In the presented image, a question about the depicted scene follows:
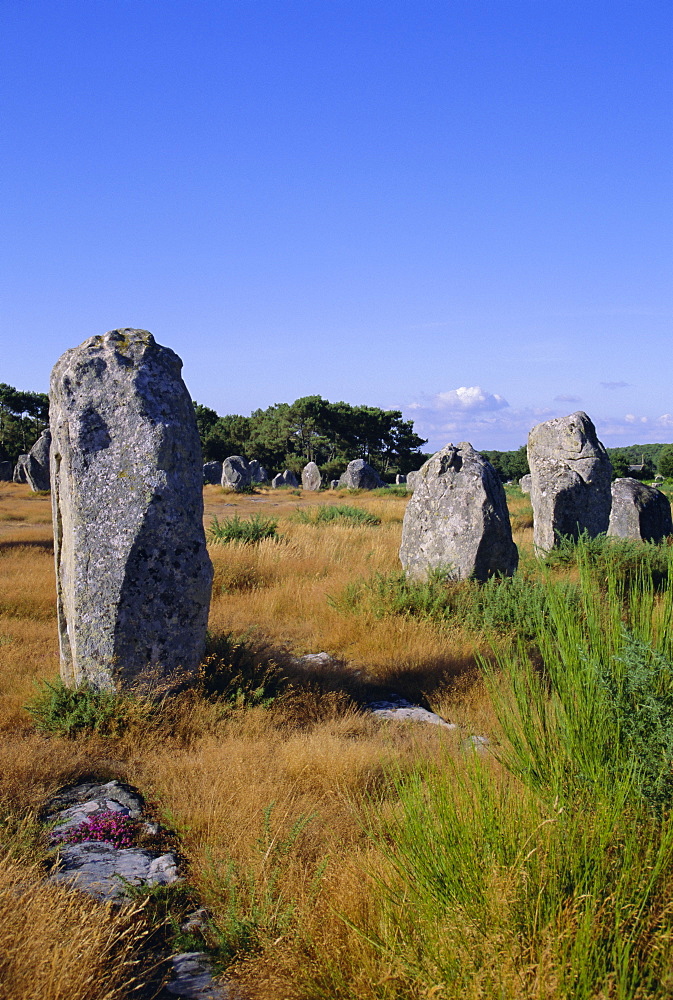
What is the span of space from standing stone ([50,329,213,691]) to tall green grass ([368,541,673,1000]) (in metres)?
2.69

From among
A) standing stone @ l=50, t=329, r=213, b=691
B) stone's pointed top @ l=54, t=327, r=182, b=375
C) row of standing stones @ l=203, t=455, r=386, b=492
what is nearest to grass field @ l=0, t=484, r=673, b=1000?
standing stone @ l=50, t=329, r=213, b=691

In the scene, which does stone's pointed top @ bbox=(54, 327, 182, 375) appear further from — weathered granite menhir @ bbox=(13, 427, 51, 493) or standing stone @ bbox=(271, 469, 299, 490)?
standing stone @ bbox=(271, 469, 299, 490)

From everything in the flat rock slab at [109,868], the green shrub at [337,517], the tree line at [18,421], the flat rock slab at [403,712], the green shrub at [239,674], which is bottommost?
the flat rock slab at [403,712]

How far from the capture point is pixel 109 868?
3.25 m

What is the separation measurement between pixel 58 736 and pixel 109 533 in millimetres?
A: 1370

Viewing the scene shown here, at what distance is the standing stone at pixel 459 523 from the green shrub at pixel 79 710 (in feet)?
15.4

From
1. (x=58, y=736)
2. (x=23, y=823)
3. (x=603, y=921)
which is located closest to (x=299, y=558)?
(x=58, y=736)

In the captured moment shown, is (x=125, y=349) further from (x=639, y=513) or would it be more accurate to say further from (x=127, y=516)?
(x=639, y=513)

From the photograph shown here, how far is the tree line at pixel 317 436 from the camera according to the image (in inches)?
2175

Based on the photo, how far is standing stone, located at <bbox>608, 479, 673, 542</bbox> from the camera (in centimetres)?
1396

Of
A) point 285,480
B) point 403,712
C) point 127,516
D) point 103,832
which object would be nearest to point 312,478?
point 285,480

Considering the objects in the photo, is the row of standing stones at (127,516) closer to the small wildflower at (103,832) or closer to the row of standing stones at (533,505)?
the small wildflower at (103,832)

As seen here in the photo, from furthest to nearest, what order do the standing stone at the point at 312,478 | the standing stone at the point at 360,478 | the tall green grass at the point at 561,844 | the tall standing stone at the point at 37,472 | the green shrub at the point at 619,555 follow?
the standing stone at the point at 312,478 < the standing stone at the point at 360,478 < the tall standing stone at the point at 37,472 < the green shrub at the point at 619,555 < the tall green grass at the point at 561,844

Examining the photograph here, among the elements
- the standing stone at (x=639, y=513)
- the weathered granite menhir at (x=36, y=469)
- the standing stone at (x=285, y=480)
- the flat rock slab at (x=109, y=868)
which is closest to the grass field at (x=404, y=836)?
the flat rock slab at (x=109, y=868)
